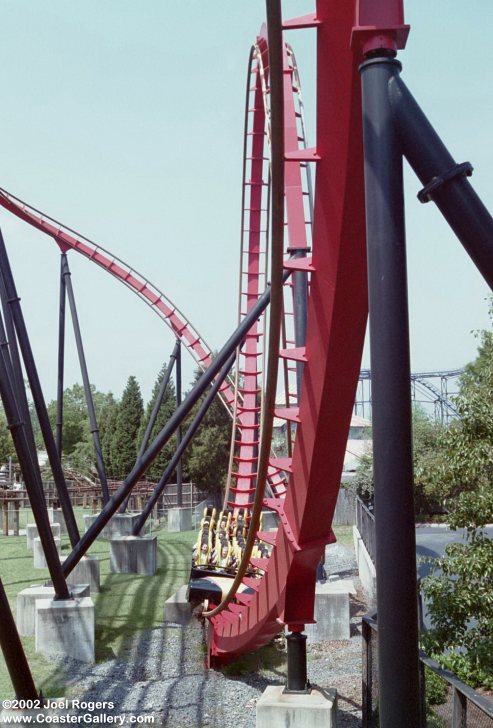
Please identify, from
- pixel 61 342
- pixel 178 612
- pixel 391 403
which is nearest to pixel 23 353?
pixel 178 612

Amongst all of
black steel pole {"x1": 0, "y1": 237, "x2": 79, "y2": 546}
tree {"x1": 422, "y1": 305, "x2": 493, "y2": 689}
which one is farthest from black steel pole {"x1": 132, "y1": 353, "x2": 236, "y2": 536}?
tree {"x1": 422, "y1": 305, "x2": 493, "y2": 689}

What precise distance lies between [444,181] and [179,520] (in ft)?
63.6

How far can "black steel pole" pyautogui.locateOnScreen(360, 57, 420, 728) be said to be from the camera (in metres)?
2.27

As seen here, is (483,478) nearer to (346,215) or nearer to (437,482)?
(437,482)

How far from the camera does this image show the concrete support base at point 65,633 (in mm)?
8578

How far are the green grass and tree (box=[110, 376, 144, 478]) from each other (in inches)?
781

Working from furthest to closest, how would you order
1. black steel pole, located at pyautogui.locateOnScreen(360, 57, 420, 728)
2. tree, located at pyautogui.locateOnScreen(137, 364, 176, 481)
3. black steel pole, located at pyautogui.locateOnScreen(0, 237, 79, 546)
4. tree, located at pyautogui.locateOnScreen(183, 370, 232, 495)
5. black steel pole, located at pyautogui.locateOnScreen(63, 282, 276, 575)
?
1. tree, located at pyautogui.locateOnScreen(137, 364, 176, 481)
2. tree, located at pyautogui.locateOnScreen(183, 370, 232, 495)
3. black steel pole, located at pyautogui.locateOnScreen(0, 237, 79, 546)
4. black steel pole, located at pyautogui.locateOnScreen(63, 282, 276, 575)
5. black steel pole, located at pyautogui.locateOnScreen(360, 57, 420, 728)

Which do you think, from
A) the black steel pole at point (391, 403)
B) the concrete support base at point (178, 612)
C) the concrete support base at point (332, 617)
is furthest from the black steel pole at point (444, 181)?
the concrete support base at point (178, 612)

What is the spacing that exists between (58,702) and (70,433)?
48.9 meters

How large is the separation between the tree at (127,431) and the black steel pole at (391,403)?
35.7 metres

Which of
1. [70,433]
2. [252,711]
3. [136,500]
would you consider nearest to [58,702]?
[252,711]

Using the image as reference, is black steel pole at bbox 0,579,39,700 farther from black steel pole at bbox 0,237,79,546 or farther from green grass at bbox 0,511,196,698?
black steel pole at bbox 0,237,79,546

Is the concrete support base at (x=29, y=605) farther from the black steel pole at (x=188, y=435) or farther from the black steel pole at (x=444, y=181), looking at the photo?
the black steel pole at (x=444, y=181)

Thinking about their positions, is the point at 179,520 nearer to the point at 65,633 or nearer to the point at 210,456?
the point at 210,456
